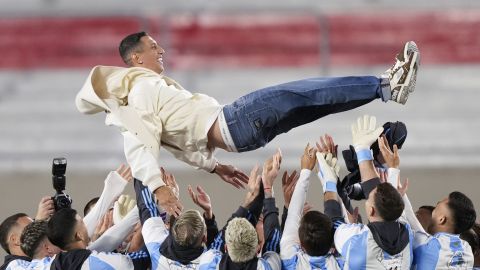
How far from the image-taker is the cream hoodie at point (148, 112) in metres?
4.02

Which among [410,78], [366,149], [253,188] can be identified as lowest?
[253,188]

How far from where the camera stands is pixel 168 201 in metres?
3.85

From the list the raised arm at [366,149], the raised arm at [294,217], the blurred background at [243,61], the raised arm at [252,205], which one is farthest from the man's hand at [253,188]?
the blurred background at [243,61]

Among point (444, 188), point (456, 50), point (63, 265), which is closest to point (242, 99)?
point (63, 265)

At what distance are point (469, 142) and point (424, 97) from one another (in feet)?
1.62

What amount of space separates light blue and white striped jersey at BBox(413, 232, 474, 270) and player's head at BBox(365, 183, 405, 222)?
0.84ft

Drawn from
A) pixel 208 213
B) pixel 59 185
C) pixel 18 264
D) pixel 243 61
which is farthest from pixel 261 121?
pixel 243 61

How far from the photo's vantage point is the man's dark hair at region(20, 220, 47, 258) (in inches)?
160

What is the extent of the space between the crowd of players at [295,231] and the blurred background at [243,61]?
2644mm

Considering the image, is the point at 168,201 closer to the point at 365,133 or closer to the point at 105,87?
the point at 105,87

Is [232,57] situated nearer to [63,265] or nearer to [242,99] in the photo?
[242,99]

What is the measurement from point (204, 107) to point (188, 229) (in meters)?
0.57

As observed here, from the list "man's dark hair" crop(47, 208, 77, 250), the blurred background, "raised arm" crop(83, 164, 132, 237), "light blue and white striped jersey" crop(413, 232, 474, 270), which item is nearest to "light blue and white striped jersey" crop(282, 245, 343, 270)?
"light blue and white striped jersey" crop(413, 232, 474, 270)

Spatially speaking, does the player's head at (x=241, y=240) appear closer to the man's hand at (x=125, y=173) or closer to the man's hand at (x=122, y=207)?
the man's hand at (x=122, y=207)
